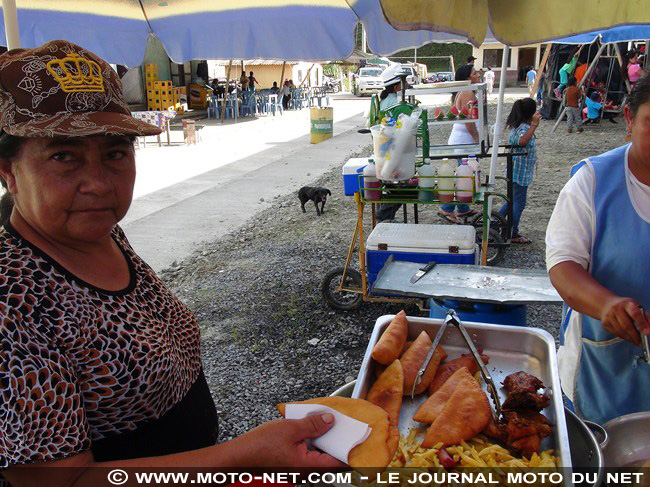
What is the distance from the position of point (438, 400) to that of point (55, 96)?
1321 millimetres

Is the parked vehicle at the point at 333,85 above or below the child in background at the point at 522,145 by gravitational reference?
above

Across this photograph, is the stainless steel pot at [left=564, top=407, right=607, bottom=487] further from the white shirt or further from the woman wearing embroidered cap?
the woman wearing embroidered cap

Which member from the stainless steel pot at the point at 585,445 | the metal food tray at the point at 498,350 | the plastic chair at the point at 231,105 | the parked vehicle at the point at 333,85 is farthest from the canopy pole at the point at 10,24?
the parked vehicle at the point at 333,85

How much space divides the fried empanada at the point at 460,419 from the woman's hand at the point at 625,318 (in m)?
0.44

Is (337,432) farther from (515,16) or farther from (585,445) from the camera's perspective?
(515,16)

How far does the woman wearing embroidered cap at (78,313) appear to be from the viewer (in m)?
1.02

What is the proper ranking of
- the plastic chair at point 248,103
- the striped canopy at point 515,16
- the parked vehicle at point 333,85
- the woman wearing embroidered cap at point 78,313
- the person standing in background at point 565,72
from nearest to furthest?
the woman wearing embroidered cap at point 78,313 → the striped canopy at point 515,16 → the person standing in background at point 565,72 → the plastic chair at point 248,103 → the parked vehicle at point 333,85

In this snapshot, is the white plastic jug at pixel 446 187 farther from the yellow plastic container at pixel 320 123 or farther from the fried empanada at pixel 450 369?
the yellow plastic container at pixel 320 123

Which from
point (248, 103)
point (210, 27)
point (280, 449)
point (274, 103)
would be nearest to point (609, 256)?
point (280, 449)

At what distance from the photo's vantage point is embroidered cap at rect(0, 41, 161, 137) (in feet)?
3.89

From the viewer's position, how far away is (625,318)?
4.90 ft

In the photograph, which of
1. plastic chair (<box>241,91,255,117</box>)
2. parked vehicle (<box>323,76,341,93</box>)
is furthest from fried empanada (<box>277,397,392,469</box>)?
parked vehicle (<box>323,76,341,93</box>)

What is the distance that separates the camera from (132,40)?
11.0 ft

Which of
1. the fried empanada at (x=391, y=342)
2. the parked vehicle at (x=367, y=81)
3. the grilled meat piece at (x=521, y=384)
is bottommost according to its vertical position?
the grilled meat piece at (x=521, y=384)
